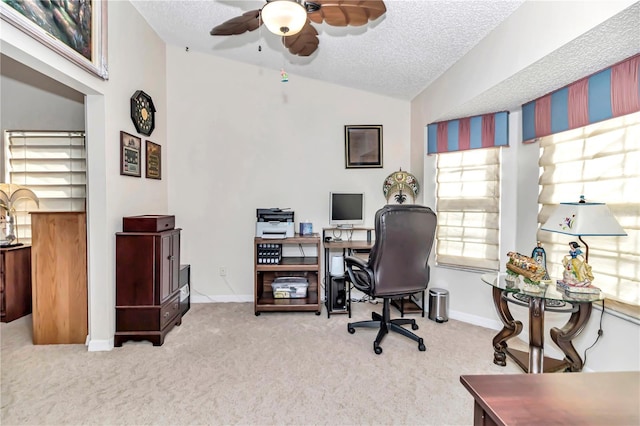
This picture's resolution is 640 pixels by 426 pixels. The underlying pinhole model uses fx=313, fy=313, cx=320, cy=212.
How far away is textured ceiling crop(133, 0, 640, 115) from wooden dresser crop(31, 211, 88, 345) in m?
2.12

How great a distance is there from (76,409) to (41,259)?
142 centimetres

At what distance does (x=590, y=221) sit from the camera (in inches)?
72.9

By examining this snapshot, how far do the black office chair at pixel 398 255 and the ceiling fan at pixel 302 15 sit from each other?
4.34 ft

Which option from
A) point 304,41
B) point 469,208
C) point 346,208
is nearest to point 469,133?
point 469,208

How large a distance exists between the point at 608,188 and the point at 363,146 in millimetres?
2383

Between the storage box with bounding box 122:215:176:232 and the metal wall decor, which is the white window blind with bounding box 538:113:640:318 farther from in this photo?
the storage box with bounding box 122:215:176:232

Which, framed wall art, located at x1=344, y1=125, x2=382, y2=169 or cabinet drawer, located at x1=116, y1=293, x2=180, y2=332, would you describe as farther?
framed wall art, located at x1=344, y1=125, x2=382, y2=169

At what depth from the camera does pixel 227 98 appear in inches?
151

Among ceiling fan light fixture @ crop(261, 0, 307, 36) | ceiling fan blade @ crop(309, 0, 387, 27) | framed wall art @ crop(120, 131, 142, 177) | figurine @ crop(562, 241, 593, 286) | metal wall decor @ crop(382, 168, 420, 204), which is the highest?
ceiling fan blade @ crop(309, 0, 387, 27)

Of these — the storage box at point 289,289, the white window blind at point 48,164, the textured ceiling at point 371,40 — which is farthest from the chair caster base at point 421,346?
the white window blind at point 48,164

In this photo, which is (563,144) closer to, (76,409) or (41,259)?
(76,409)

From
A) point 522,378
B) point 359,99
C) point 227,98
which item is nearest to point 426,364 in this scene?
point 522,378

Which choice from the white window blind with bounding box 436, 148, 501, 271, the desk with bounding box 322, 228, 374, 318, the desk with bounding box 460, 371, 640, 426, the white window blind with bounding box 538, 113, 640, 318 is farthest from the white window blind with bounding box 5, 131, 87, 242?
the white window blind with bounding box 538, 113, 640, 318

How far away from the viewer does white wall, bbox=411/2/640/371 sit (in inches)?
70.1
